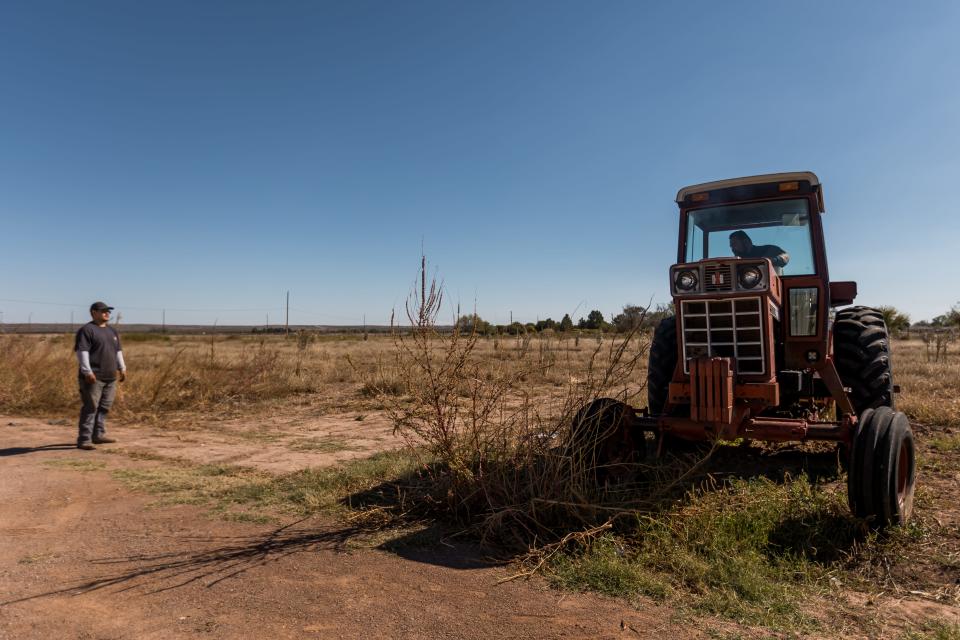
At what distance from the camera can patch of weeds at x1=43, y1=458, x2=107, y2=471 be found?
6532 millimetres

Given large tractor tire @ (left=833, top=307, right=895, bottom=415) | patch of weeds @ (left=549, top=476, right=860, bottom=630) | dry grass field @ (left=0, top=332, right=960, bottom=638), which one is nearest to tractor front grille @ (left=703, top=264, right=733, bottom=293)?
dry grass field @ (left=0, top=332, right=960, bottom=638)

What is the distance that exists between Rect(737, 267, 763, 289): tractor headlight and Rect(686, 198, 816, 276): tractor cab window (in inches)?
41.0

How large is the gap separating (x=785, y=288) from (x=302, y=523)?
4812mm

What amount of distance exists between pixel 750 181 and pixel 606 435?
2.94m

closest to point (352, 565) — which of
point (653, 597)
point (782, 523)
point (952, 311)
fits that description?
point (653, 597)

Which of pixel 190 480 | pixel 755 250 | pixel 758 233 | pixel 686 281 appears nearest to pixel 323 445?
pixel 190 480

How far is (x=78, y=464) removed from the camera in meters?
6.70

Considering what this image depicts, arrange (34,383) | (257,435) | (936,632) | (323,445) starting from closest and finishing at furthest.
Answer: (936,632), (323,445), (257,435), (34,383)

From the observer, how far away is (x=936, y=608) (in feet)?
10.5

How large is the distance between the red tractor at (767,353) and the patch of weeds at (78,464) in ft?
17.7

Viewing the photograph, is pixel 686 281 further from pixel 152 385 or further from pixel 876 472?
pixel 152 385

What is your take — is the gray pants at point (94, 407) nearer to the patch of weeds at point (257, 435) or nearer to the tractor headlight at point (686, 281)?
the patch of weeds at point (257, 435)

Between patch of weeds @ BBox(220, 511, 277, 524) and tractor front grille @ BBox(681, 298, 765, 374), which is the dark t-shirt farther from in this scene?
tractor front grille @ BBox(681, 298, 765, 374)

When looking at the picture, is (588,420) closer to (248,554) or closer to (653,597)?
(653,597)
